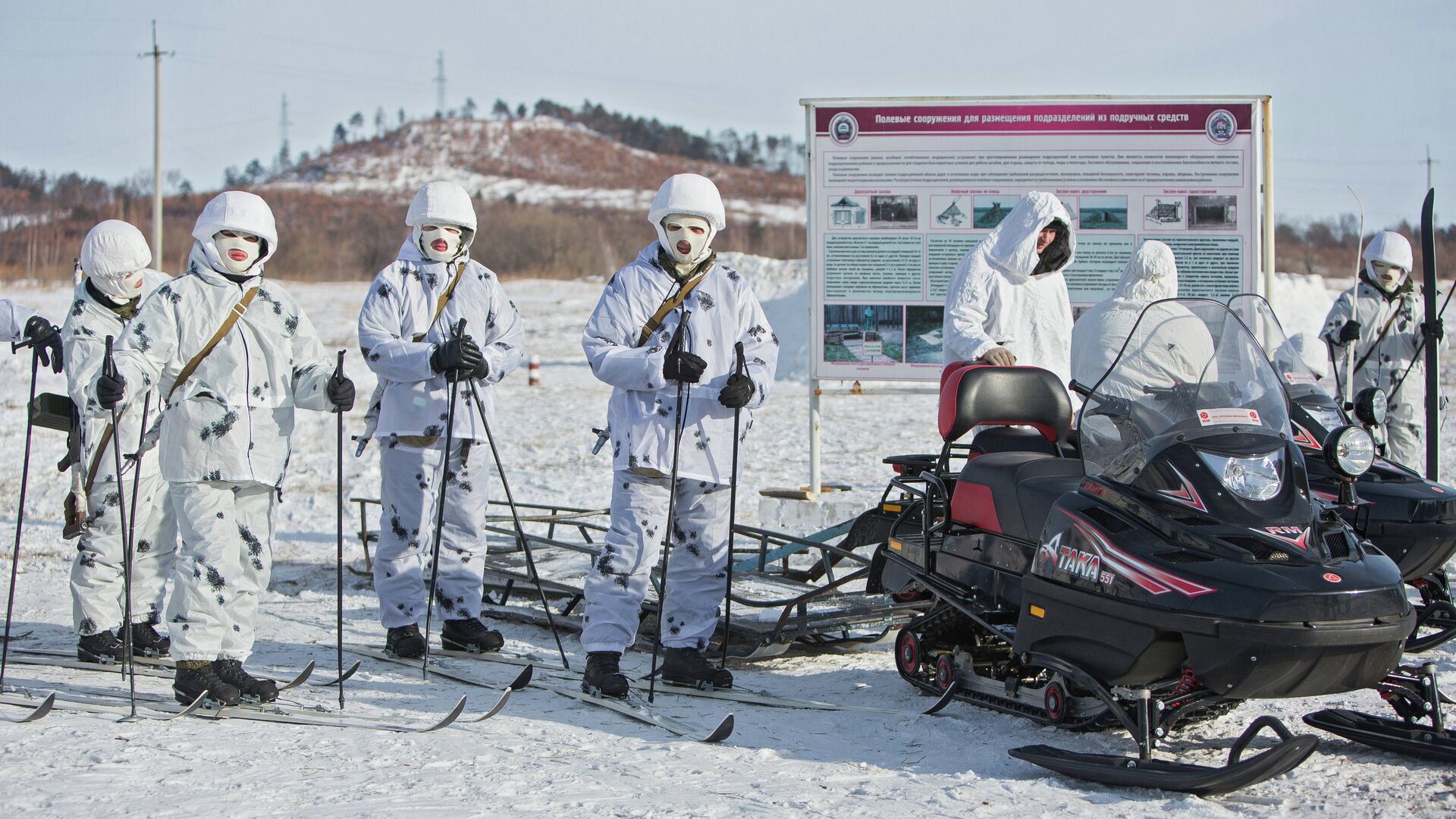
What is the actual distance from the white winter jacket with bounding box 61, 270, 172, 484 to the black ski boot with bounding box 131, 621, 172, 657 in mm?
657

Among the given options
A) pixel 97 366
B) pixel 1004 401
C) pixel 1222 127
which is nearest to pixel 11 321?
pixel 97 366

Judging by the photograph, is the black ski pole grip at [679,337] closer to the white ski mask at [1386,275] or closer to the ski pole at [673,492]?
the ski pole at [673,492]

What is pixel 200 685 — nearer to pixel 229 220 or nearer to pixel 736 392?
pixel 229 220

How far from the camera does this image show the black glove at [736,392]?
15.1ft

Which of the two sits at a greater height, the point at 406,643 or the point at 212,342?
the point at 212,342

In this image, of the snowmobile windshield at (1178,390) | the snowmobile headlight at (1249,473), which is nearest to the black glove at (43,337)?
the snowmobile windshield at (1178,390)

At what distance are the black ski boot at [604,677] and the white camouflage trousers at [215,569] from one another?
3.93ft

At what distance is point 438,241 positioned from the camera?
5.52 metres

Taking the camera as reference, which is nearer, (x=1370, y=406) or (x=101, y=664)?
(x=101, y=664)

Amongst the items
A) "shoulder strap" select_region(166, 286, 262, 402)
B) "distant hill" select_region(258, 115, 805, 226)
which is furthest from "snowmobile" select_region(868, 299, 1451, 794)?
"distant hill" select_region(258, 115, 805, 226)

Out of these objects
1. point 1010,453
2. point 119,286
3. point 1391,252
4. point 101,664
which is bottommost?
point 101,664

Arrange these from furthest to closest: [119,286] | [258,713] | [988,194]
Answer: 1. [988,194]
2. [119,286]
3. [258,713]

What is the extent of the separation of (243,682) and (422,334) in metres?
1.67

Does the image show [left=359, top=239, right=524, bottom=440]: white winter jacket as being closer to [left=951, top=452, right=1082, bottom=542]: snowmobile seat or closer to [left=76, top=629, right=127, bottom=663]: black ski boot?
[left=76, top=629, right=127, bottom=663]: black ski boot
